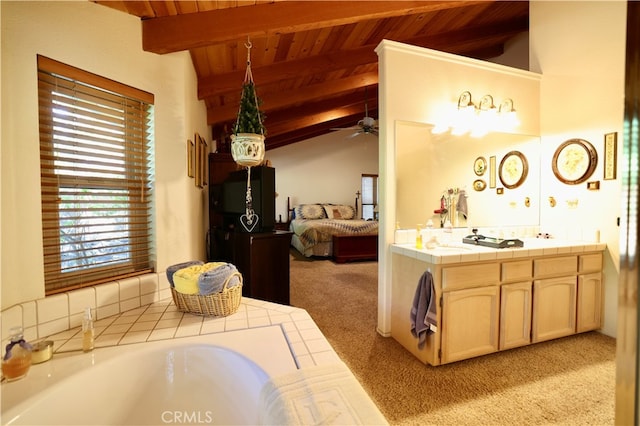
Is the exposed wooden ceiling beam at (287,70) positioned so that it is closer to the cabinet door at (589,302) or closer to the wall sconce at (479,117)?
the wall sconce at (479,117)

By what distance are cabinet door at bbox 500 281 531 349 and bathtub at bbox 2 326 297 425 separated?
70.7 inches

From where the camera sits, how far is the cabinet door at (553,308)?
2.17 m

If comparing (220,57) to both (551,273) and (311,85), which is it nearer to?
(311,85)

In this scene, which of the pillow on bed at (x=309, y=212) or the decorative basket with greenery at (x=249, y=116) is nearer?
the decorative basket with greenery at (x=249, y=116)

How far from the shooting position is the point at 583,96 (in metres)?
2.49

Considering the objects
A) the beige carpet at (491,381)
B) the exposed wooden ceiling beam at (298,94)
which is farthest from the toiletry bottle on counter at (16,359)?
the exposed wooden ceiling beam at (298,94)

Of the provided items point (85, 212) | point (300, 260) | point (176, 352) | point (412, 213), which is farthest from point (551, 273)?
point (300, 260)

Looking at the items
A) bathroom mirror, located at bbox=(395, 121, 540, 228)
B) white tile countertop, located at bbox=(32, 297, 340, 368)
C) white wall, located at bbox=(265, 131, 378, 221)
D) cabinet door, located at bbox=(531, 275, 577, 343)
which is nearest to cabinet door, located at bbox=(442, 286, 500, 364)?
cabinet door, located at bbox=(531, 275, 577, 343)

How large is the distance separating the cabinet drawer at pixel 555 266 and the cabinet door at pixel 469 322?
43cm

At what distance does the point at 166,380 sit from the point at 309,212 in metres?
5.91

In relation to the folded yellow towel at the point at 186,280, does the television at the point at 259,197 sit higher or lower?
higher

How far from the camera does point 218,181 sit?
353 centimetres

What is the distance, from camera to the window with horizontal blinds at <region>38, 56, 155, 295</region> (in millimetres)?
1154

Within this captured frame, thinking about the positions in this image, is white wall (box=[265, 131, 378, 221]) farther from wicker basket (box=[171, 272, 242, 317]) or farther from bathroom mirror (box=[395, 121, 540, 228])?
wicker basket (box=[171, 272, 242, 317])
